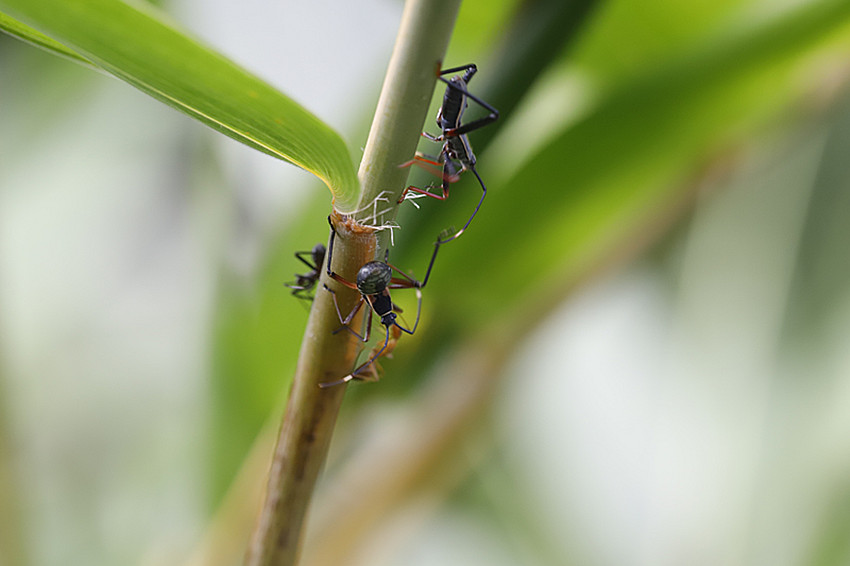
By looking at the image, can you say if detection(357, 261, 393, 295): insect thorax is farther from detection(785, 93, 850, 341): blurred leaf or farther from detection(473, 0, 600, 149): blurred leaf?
detection(785, 93, 850, 341): blurred leaf

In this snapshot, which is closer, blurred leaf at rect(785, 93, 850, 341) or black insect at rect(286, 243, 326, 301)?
black insect at rect(286, 243, 326, 301)

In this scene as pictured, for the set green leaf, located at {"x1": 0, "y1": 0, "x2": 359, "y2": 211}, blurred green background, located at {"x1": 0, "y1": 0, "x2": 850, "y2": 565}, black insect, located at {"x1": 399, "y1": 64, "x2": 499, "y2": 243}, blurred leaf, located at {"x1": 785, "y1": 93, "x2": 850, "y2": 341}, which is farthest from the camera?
blurred leaf, located at {"x1": 785, "y1": 93, "x2": 850, "y2": 341}

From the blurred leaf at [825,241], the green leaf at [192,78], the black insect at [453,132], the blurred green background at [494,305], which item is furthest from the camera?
the blurred leaf at [825,241]

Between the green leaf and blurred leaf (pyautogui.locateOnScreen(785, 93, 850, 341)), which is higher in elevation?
blurred leaf (pyautogui.locateOnScreen(785, 93, 850, 341))

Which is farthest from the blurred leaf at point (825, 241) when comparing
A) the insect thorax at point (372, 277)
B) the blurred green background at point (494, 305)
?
the insect thorax at point (372, 277)

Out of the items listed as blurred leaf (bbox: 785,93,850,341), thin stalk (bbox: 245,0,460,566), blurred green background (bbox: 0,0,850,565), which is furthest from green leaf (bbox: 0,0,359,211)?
blurred leaf (bbox: 785,93,850,341)

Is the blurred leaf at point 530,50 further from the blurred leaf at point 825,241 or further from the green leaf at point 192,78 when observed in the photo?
the blurred leaf at point 825,241

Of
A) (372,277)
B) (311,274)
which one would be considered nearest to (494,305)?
(311,274)

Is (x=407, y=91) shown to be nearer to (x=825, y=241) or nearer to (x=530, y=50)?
(x=530, y=50)
